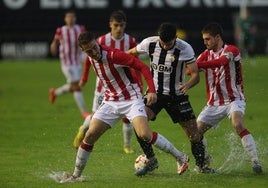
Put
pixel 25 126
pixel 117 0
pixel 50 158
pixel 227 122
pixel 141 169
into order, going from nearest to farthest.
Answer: pixel 141 169
pixel 50 158
pixel 227 122
pixel 25 126
pixel 117 0

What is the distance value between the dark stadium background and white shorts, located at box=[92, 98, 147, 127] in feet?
67.3

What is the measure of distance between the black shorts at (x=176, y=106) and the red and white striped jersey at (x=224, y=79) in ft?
1.77

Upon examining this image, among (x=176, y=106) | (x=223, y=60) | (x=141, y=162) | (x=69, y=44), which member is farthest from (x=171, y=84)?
(x=69, y=44)

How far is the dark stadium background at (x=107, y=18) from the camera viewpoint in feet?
97.1

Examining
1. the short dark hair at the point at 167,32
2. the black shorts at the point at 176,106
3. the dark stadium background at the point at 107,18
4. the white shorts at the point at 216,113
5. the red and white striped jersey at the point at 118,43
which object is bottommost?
the dark stadium background at the point at 107,18

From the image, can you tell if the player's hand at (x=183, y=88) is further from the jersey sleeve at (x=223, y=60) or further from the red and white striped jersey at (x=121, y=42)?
A: the red and white striped jersey at (x=121, y=42)

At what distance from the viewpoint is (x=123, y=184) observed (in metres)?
8.92

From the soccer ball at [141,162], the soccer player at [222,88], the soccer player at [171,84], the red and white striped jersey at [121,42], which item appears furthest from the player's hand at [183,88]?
the red and white striped jersey at [121,42]

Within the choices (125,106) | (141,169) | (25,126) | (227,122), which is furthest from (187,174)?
(25,126)

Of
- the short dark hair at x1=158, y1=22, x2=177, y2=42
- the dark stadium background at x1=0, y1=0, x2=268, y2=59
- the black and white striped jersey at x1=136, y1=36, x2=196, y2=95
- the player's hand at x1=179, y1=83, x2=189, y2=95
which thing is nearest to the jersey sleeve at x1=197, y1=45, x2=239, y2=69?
the black and white striped jersey at x1=136, y1=36, x2=196, y2=95

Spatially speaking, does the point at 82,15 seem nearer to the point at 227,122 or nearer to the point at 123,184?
the point at 227,122

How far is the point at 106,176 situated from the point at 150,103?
1188mm

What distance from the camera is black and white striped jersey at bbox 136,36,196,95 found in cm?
927

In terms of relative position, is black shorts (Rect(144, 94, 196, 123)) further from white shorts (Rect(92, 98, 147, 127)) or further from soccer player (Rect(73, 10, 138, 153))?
soccer player (Rect(73, 10, 138, 153))
